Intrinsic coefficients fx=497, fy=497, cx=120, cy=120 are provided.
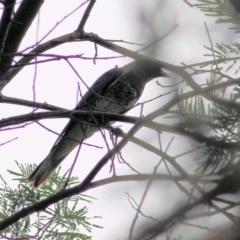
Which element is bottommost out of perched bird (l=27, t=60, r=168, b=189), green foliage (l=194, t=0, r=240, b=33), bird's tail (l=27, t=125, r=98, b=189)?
green foliage (l=194, t=0, r=240, b=33)

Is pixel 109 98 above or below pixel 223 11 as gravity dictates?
above

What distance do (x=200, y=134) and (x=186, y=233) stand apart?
0.82ft

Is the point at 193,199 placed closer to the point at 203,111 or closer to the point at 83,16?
the point at 203,111

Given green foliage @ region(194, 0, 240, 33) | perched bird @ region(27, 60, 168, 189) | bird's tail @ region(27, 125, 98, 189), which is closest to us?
green foliage @ region(194, 0, 240, 33)

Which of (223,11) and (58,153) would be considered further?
(58,153)

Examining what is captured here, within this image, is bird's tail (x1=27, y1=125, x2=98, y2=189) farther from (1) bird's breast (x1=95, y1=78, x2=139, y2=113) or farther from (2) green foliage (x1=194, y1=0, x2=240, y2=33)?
(2) green foliage (x1=194, y1=0, x2=240, y2=33)

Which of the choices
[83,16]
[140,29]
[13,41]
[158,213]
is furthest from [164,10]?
[83,16]

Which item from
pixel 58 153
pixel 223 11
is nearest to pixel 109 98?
pixel 58 153

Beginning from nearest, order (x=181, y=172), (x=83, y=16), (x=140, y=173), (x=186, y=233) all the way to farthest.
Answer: (x=186, y=233)
(x=181, y=172)
(x=140, y=173)
(x=83, y=16)

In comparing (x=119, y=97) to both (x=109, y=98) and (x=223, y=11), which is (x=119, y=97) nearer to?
(x=109, y=98)

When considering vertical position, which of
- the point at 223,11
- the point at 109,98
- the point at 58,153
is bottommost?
the point at 223,11

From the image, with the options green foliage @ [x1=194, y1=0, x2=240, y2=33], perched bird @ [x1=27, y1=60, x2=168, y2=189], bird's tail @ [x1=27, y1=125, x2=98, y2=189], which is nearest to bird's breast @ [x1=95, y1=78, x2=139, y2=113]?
perched bird @ [x1=27, y1=60, x2=168, y2=189]

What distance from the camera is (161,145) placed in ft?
3.53

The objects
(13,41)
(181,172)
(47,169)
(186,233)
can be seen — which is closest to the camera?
(186,233)
